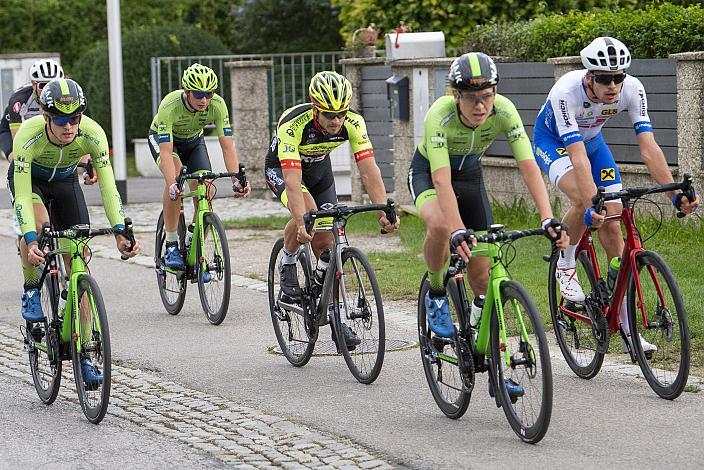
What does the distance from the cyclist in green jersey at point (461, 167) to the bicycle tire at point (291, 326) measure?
58.5 inches

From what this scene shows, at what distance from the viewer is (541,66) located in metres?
14.4

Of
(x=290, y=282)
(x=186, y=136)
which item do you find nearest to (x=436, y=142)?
(x=290, y=282)

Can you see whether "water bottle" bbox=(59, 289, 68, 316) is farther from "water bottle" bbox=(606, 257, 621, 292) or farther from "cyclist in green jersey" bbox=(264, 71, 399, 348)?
"water bottle" bbox=(606, 257, 621, 292)

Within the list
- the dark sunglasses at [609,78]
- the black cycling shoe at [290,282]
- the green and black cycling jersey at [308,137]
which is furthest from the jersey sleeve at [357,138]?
the dark sunglasses at [609,78]

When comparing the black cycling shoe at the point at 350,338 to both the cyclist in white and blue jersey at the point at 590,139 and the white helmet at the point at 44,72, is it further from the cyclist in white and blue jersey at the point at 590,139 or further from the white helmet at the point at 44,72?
the white helmet at the point at 44,72

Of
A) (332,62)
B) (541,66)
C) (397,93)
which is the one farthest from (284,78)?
(541,66)

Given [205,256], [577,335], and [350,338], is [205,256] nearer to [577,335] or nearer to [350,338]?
[350,338]

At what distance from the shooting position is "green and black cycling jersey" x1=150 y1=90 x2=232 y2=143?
1064 cm

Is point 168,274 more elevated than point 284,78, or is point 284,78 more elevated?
point 284,78

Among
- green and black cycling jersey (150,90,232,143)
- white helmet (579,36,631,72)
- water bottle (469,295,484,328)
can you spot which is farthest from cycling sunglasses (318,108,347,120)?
green and black cycling jersey (150,90,232,143)

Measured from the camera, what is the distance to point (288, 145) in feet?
27.1

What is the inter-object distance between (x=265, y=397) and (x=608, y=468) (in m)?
2.49

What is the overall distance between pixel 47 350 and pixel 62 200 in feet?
3.74

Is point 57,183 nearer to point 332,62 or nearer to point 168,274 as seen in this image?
point 168,274
